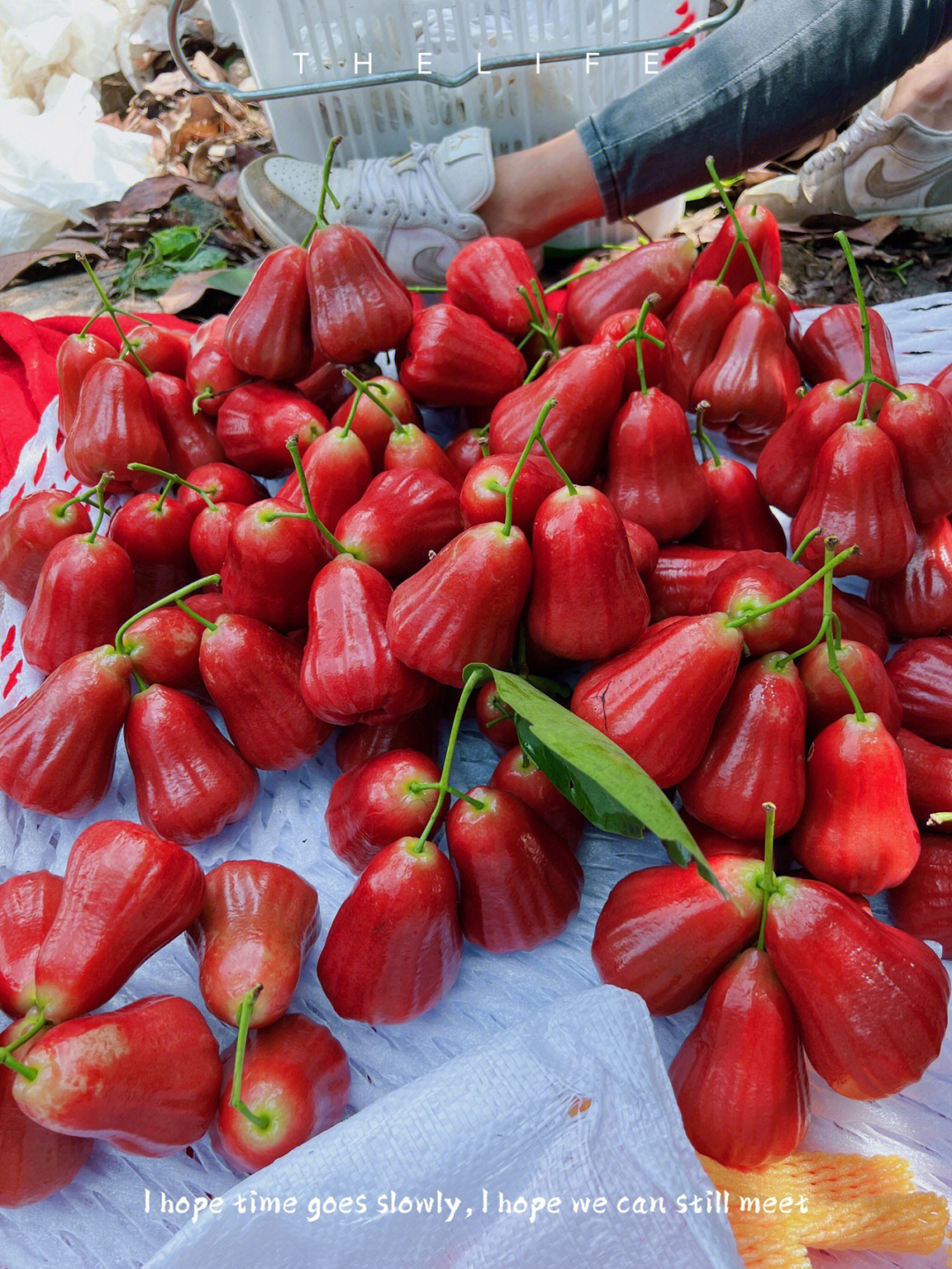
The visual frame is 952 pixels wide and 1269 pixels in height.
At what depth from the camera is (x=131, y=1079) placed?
0.65 m

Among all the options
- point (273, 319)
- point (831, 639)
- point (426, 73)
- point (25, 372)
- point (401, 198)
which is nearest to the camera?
point (831, 639)

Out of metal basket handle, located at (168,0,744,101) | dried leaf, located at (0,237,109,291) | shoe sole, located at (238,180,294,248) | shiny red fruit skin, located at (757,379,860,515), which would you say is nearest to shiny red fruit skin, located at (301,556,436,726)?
shiny red fruit skin, located at (757,379,860,515)

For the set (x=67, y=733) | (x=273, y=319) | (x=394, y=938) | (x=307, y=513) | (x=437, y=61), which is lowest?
(x=394, y=938)

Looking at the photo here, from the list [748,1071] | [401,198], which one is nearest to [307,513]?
[748,1071]

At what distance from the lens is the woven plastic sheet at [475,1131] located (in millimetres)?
651

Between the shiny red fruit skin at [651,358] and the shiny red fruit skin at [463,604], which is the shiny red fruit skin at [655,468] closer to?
the shiny red fruit skin at [651,358]

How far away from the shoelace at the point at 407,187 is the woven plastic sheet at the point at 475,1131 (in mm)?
1128

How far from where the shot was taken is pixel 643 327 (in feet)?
3.05

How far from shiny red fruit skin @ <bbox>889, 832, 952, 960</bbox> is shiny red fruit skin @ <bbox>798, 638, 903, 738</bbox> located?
0.37 ft

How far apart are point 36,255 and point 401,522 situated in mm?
1742

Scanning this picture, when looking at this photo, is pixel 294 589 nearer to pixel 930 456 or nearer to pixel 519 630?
pixel 519 630

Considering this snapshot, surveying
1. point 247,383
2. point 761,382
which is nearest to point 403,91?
point 247,383

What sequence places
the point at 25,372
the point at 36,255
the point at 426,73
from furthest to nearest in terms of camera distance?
the point at 36,255 < the point at 25,372 < the point at 426,73

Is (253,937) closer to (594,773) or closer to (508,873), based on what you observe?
(508,873)
